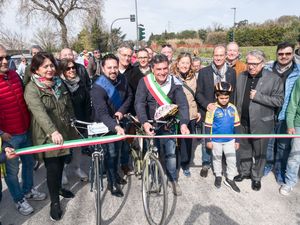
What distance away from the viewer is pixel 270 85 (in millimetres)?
3869

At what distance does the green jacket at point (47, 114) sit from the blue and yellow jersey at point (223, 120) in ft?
6.77

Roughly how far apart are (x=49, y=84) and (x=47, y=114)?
36 centimetres

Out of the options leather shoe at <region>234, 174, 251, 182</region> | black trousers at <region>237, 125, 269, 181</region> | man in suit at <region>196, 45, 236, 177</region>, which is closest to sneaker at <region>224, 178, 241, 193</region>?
leather shoe at <region>234, 174, 251, 182</region>

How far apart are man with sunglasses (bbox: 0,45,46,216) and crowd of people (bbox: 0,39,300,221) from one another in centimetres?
1

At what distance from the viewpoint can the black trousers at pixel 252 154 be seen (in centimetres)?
419

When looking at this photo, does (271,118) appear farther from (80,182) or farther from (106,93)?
(80,182)

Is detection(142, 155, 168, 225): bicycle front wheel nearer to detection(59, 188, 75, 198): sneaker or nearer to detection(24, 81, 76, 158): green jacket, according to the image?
detection(24, 81, 76, 158): green jacket

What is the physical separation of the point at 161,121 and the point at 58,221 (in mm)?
1885

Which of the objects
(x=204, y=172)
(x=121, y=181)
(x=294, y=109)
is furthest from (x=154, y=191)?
(x=294, y=109)

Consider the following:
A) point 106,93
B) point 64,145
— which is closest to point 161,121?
point 106,93

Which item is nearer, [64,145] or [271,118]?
[64,145]

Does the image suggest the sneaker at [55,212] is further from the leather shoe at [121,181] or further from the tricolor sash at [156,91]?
the tricolor sash at [156,91]

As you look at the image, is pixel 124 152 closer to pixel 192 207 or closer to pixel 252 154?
pixel 192 207

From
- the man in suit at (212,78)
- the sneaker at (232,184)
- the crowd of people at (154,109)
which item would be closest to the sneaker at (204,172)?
the crowd of people at (154,109)
